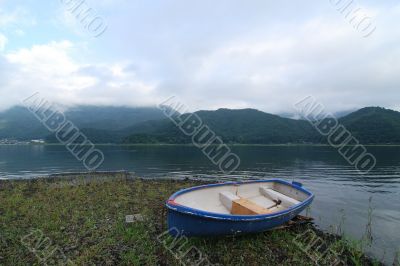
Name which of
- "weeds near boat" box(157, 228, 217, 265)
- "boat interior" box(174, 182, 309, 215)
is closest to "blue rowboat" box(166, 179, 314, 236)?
"boat interior" box(174, 182, 309, 215)

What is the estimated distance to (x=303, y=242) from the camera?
38.0ft

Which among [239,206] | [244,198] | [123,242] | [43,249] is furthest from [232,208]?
[43,249]

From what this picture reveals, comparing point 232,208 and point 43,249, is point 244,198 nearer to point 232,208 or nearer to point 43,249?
point 232,208

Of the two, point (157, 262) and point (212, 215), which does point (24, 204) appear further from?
point (212, 215)

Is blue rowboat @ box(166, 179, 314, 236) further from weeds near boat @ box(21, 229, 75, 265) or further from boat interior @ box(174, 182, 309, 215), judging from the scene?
weeds near boat @ box(21, 229, 75, 265)

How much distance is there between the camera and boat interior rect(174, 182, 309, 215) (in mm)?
12233

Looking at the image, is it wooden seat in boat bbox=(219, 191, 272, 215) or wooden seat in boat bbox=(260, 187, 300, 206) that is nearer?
wooden seat in boat bbox=(219, 191, 272, 215)

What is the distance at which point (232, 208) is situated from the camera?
12500mm

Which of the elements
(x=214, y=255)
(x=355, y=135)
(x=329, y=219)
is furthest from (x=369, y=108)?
(x=214, y=255)

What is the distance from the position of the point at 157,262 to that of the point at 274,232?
5440mm

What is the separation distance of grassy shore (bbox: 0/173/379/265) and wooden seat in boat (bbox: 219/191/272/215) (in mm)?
1032

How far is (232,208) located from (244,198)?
2071 mm

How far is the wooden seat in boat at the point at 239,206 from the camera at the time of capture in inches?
455

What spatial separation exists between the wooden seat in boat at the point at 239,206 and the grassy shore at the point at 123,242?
1032 mm
